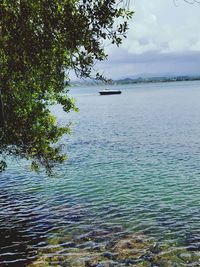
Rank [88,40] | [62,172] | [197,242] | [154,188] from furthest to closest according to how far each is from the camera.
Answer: [62,172] < [154,188] < [197,242] < [88,40]

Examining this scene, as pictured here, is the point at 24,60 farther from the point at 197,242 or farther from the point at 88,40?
the point at 197,242

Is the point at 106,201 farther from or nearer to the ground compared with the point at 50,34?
nearer to the ground

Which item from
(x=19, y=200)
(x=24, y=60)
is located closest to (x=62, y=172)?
(x=19, y=200)

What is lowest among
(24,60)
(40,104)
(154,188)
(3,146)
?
(154,188)

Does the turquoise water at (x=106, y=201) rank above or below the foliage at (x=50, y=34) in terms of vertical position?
below

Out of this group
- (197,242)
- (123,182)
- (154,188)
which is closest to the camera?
(197,242)

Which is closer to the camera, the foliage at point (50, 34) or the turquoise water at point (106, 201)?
the foliage at point (50, 34)

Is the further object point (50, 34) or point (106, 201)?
point (106, 201)

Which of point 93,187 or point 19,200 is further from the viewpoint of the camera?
point 93,187

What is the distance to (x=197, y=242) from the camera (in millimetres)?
21094

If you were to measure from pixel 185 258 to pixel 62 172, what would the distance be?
2300 centimetres

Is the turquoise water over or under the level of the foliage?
under

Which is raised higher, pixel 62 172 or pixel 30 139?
pixel 30 139

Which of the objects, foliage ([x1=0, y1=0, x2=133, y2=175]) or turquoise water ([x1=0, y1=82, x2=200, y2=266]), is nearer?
foliage ([x1=0, y1=0, x2=133, y2=175])
